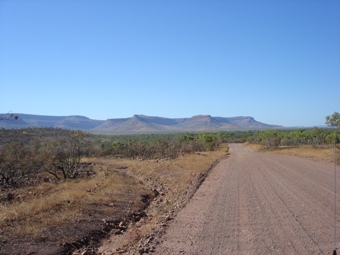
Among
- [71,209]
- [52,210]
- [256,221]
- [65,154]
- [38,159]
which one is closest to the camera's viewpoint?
[256,221]

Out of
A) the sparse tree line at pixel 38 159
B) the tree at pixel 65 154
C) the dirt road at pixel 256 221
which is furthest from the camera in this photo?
the tree at pixel 65 154

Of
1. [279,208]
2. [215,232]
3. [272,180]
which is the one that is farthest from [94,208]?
[272,180]

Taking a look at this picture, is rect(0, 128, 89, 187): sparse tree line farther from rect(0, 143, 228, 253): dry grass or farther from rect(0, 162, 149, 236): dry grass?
rect(0, 162, 149, 236): dry grass

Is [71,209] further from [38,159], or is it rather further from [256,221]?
[38,159]

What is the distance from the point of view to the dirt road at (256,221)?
7.48 m

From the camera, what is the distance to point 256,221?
9602 mm

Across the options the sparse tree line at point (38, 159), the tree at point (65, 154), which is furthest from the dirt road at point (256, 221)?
the tree at point (65, 154)

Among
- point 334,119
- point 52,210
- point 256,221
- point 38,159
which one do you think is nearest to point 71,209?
point 52,210

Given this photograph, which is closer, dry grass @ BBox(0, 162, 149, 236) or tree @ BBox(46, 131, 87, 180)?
dry grass @ BBox(0, 162, 149, 236)

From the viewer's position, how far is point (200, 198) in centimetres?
1384

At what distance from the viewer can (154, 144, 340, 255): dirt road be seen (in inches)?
294

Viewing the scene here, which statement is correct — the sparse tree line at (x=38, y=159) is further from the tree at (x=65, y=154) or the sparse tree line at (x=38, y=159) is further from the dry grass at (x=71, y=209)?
the dry grass at (x=71, y=209)

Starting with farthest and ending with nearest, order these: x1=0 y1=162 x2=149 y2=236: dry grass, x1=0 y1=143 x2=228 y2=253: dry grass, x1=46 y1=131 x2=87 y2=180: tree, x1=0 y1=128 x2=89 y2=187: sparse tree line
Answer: x1=46 y1=131 x2=87 y2=180: tree → x1=0 y1=128 x2=89 y2=187: sparse tree line → x1=0 y1=162 x2=149 y2=236: dry grass → x1=0 y1=143 x2=228 y2=253: dry grass

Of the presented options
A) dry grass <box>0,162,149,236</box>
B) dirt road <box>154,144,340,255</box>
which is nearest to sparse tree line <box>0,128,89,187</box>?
dry grass <box>0,162,149,236</box>
